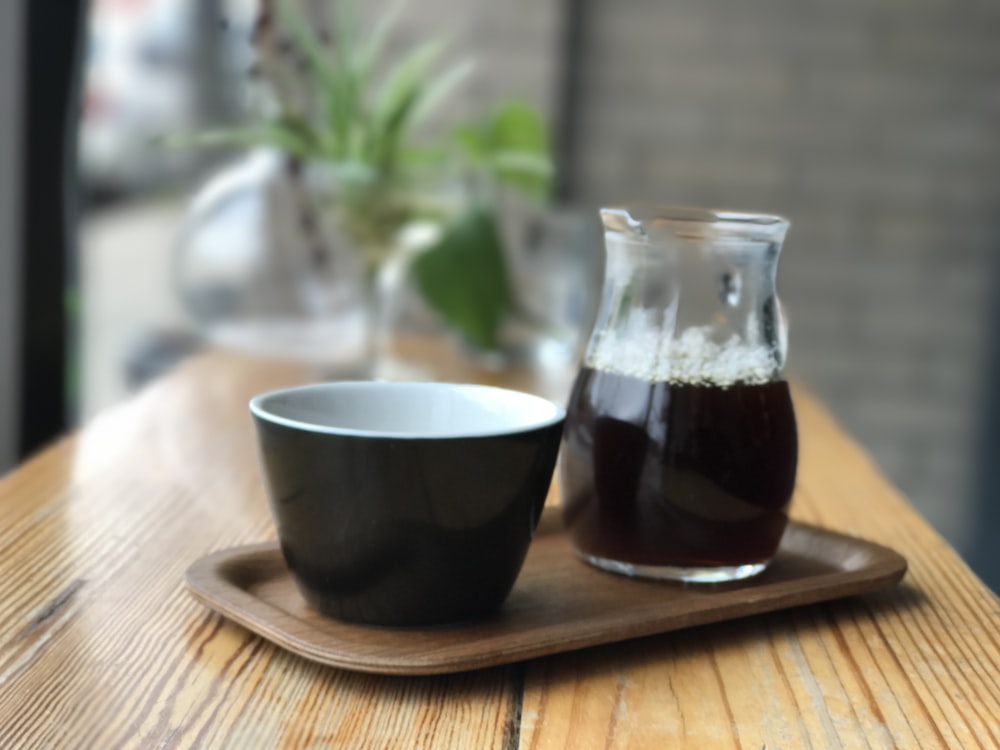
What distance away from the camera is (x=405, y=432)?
21.3 inches

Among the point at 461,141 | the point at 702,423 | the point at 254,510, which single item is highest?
the point at 461,141

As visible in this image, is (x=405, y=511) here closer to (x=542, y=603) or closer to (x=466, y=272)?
(x=542, y=603)

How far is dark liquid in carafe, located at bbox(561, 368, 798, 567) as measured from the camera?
553 mm

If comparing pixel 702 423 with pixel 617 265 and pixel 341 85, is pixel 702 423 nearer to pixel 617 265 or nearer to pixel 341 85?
pixel 617 265

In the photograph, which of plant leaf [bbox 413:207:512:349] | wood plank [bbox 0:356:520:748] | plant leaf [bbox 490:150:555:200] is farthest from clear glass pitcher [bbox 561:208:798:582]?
plant leaf [bbox 490:150:555:200]

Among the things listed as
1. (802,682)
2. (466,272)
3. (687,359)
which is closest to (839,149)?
(466,272)

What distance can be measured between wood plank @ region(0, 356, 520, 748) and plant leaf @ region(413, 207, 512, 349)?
0.51 meters

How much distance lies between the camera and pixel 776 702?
0.45m

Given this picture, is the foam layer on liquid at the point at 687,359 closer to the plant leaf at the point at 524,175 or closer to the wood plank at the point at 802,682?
the wood plank at the point at 802,682

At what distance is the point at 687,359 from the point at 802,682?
0.17 m

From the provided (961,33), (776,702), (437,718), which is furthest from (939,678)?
(961,33)

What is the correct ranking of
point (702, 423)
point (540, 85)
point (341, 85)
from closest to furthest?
point (702, 423) < point (341, 85) < point (540, 85)

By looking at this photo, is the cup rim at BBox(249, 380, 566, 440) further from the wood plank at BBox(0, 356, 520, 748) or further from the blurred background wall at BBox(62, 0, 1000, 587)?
the blurred background wall at BBox(62, 0, 1000, 587)

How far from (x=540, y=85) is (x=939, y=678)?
6.08 feet
